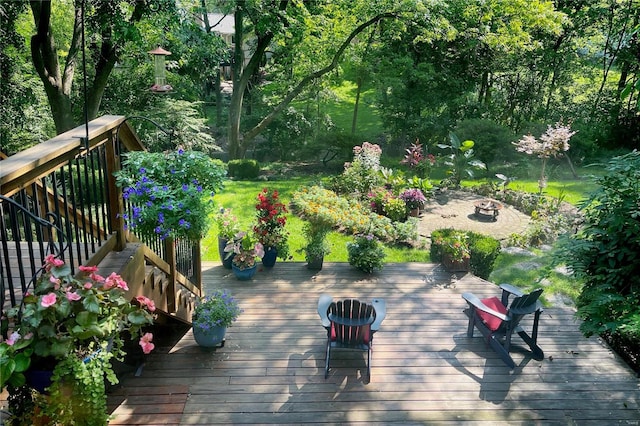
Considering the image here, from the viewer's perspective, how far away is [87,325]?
2598mm

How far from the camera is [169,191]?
3779 mm

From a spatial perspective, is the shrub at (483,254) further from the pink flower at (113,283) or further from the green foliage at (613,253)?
the pink flower at (113,283)

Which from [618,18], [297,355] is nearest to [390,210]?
[297,355]

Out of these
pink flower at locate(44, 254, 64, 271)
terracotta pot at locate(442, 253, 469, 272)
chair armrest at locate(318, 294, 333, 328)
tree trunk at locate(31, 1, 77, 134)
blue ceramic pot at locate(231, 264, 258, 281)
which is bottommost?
blue ceramic pot at locate(231, 264, 258, 281)

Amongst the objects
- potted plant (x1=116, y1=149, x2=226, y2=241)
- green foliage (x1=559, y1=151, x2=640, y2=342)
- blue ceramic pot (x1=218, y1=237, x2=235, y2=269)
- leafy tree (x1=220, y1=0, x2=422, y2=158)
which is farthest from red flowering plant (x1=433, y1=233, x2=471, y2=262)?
leafy tree (x1=220, y1=0, x2=422, y2=158)

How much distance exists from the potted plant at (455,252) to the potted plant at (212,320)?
132 inches

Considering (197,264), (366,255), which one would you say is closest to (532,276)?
(366,255)

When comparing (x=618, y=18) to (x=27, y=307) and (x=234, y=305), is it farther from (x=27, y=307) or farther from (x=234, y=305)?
(x=27, y=307)

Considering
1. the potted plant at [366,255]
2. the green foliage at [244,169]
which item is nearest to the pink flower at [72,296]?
the potted plant at [366,255]

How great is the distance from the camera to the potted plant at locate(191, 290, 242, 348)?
5258mm

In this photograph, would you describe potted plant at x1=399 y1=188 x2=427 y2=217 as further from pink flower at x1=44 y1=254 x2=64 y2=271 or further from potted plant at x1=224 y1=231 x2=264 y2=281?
pink flower at x1=44 y1=254 x2=64 y2=271

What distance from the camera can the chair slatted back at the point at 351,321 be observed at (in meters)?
5.04

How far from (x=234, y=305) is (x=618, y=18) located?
14.5 meters

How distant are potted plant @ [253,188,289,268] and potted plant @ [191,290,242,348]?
194 centimetres
